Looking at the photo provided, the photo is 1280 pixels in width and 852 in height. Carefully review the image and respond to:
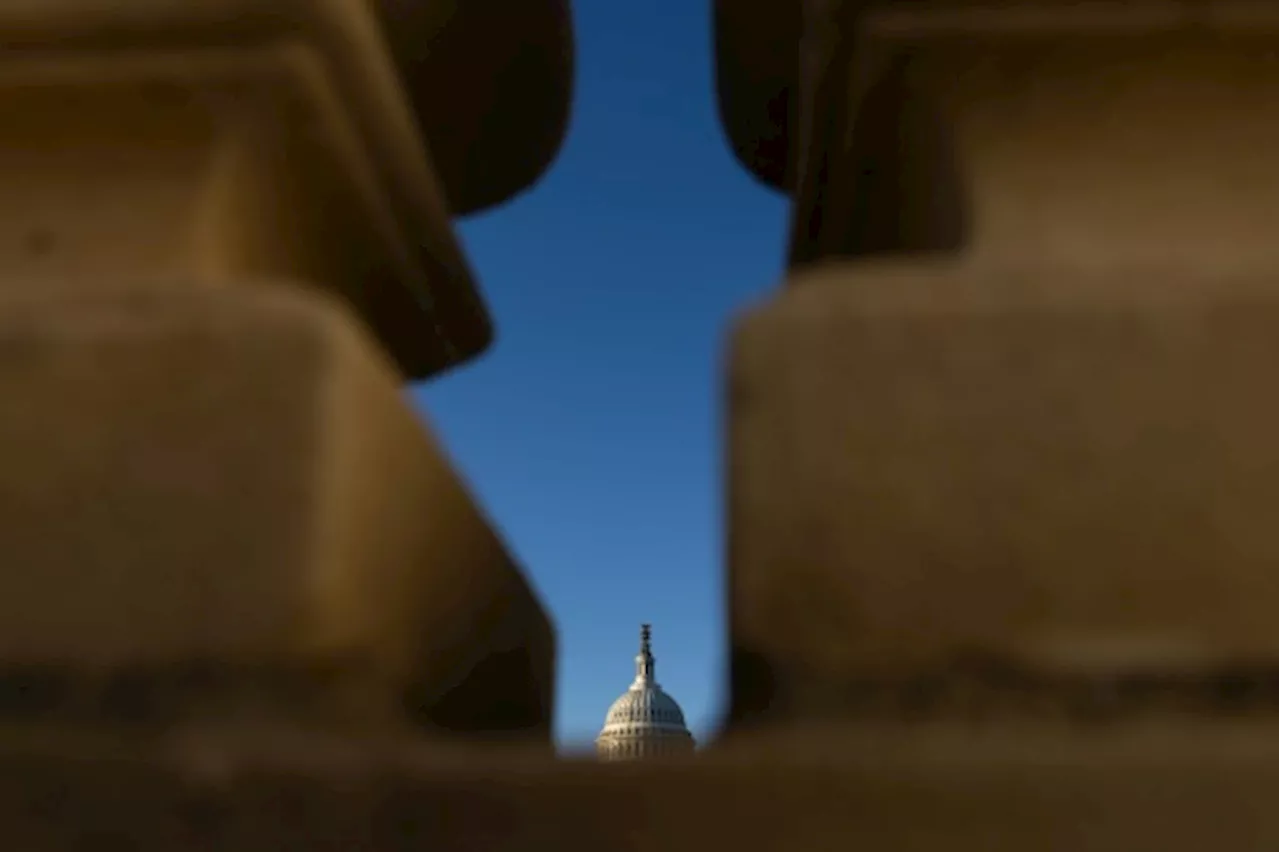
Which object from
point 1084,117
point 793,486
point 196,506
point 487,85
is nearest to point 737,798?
point 793,486

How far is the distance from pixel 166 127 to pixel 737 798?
0.70 meters

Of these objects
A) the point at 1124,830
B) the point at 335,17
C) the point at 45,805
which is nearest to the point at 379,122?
the point at 335,17

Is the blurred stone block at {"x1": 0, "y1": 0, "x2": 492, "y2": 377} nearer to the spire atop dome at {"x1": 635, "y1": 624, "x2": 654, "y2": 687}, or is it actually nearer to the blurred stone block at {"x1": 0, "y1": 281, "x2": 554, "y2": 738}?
the blurred stone block at {"x1": 0, "y1": 281, "x2": 554, "y2": 738}

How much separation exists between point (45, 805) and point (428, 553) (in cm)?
35

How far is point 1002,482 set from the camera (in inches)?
29.3

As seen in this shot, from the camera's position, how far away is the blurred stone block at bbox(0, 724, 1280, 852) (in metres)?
0.66

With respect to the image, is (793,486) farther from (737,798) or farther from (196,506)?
(196,506)

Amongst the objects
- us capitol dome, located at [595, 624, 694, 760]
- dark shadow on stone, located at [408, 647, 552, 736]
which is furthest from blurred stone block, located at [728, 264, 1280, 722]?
us capitol dome, located at [595, 624, 694, 760]

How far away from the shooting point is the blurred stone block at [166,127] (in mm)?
932

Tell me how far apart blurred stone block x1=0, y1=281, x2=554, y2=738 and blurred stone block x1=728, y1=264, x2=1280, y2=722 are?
0.82 feet

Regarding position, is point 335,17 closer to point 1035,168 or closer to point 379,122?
point 379,122

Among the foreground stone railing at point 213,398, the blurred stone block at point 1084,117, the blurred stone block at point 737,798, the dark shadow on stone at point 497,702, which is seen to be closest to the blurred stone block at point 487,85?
the foreground stone railing at point 213,398

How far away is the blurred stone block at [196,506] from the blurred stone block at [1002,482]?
0.25 m

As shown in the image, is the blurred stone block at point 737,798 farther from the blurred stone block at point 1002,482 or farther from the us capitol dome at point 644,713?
the us capitol dome at point 644,713
